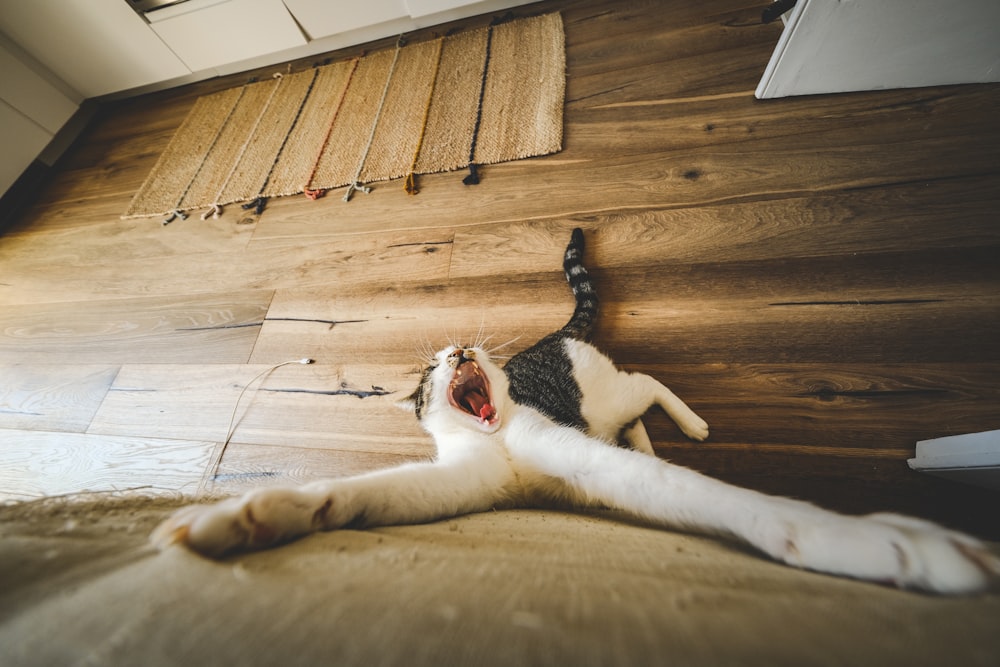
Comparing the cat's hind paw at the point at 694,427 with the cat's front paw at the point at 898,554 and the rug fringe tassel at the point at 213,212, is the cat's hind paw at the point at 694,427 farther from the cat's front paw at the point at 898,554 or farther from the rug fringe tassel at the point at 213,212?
the rug fringe tassel at the point at 213,212

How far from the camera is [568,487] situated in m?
0.82

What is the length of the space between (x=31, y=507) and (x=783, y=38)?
7.13 ft

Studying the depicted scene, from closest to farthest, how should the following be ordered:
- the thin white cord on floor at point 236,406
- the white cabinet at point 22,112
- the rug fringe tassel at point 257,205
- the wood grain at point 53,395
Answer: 1. the thin white cord on floor at point 236,406
2. the wood grain at point 53,395
3. the rug fringe tassel at point 257,205
4. the white cabinet at point 22,112

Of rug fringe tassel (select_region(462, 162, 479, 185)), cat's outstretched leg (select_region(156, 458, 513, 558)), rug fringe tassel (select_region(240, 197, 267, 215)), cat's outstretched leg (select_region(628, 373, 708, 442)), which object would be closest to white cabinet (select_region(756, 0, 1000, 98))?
rug fringe tassel (select_region(462, 162, 479, 185))

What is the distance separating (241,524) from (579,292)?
1042 mm

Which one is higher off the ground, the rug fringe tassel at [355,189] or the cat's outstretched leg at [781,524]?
the rug fringe tassel at [355,189]

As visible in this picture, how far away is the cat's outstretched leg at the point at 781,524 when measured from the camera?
393 mm

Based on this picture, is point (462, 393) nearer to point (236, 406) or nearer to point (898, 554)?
point (898, 554)

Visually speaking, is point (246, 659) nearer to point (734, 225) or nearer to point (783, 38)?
point (734, 225)

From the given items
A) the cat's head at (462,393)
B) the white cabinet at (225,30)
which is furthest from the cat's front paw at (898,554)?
the white cabinet at (225,30)

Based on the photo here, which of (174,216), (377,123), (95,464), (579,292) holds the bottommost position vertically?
(95,464)

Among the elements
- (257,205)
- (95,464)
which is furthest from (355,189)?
(95,464)

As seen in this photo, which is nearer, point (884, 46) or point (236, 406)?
point (884, 46)

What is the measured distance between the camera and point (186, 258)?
6.35ft
